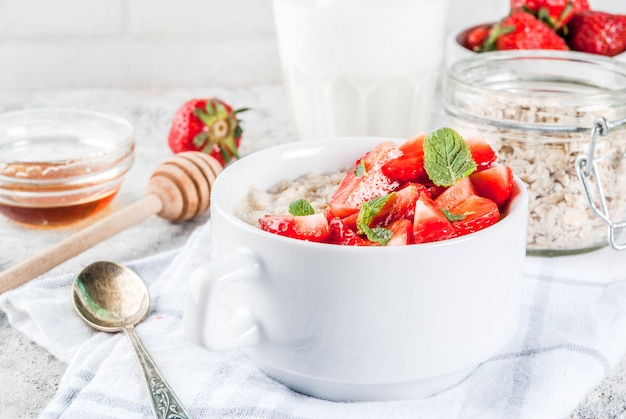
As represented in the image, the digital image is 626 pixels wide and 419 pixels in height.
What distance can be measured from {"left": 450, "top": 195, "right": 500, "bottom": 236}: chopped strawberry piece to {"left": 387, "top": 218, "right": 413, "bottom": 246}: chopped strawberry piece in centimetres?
4

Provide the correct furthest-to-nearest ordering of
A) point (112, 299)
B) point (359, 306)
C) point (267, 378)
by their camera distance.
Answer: point (112, 299) → point (267, 378) → point (359, 306)

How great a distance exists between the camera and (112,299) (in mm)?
937

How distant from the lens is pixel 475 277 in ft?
2.36

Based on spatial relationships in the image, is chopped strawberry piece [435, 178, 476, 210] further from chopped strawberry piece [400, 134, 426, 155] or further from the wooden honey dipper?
the wooden honey dipper

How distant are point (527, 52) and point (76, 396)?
0.75 metres

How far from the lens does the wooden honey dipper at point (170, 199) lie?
3.53ft

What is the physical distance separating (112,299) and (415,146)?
0.36m

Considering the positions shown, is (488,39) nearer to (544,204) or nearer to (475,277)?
(544,204)

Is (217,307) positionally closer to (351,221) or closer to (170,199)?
(351,221)

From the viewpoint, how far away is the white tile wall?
1797 millimetres

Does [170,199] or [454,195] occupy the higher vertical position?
[454,195]

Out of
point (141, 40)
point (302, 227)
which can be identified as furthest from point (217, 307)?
point (141, 40)

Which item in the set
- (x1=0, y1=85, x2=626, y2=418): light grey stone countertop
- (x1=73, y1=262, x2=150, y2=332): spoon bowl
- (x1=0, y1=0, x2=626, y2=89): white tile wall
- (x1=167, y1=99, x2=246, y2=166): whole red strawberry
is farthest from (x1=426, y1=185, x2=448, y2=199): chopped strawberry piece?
(x1=0, y1=0, x2=626, y2=89): white tile wall

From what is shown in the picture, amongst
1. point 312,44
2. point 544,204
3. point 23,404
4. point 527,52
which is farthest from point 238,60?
point 23,404
